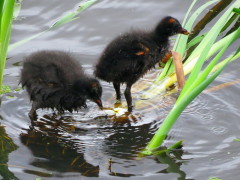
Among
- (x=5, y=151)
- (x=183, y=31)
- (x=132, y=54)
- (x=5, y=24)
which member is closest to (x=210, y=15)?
(x=183, y=31)

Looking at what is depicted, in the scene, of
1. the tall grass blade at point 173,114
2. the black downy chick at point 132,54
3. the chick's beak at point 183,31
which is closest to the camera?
the tall grass blade at point 173,114

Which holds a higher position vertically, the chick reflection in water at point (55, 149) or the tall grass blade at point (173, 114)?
the tall grass blade at point (173, 114)

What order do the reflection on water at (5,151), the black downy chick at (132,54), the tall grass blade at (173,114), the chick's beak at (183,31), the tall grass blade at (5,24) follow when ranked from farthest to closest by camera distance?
the chick's beak at (183,31), the black downy chick at (132,54), the tall grass blade at (5,24), the reflection on water at (5,151), the tall grass blade at (173,114)

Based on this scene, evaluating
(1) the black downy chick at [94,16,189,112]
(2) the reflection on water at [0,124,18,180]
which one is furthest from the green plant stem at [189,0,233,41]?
(2) the reflection on water at [0,124,18,180]

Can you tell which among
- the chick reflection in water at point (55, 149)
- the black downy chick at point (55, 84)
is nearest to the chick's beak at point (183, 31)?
the black downy chick at point (55, 84)

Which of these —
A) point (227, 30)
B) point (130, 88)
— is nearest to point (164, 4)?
point (227, 30)

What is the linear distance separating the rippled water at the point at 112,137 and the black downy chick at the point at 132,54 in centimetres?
36

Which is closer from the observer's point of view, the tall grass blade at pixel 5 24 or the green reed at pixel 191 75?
the green reed at pixel 191 75

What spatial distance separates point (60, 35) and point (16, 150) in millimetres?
2790

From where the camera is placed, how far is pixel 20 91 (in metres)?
6.27

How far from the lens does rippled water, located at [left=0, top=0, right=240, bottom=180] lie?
4.79 m

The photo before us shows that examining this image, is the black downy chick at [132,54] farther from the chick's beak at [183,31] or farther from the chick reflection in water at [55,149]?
the chick reflection in water at [55,149]

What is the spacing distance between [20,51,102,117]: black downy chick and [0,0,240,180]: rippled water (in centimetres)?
26

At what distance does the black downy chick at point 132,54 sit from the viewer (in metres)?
5.80
